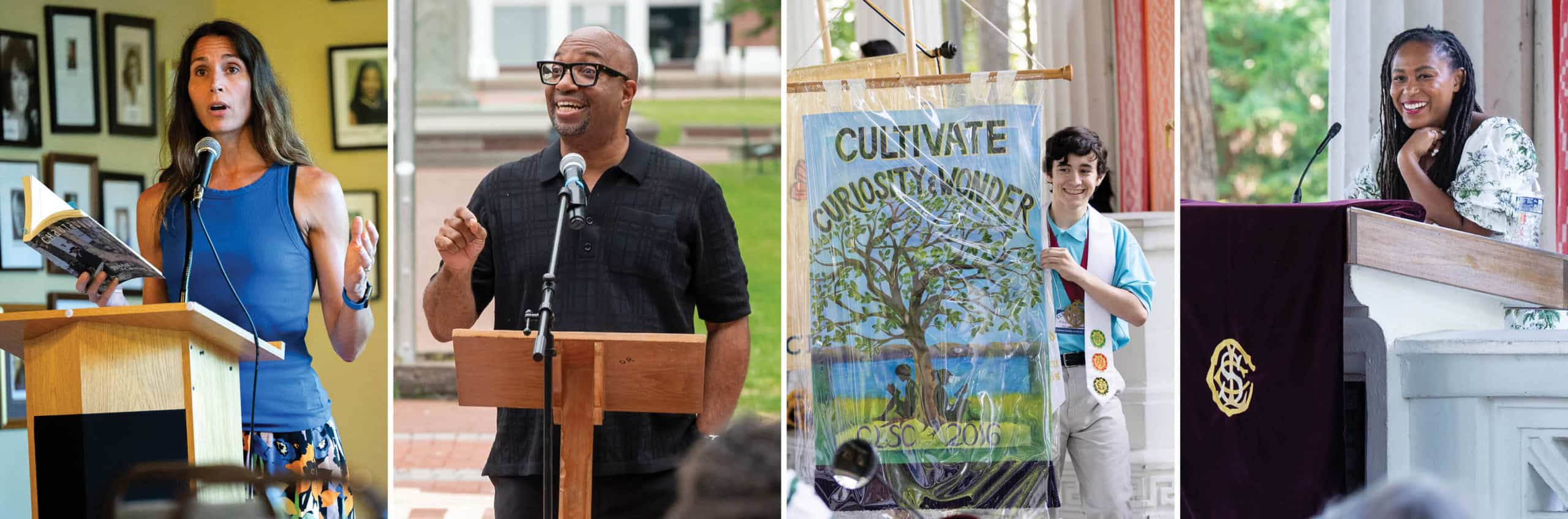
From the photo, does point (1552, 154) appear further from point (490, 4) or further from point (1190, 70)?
point (490, 4)

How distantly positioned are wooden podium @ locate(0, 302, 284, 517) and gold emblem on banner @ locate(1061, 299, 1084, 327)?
1.99 metres

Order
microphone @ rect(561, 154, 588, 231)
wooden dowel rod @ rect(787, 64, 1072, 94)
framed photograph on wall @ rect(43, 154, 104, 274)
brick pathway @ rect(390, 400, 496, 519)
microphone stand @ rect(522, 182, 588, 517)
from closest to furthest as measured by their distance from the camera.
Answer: microphone stand @ rect(522, 182, 588, 517), microphone @ rect(561, 154, 588, 231), wooden dowel rod @ rect(787, 64, 1072, 94), brick pathway @ rect(390, 400, 496, 519), framed photograph on wall @ rect(43, 154, 104, 274)

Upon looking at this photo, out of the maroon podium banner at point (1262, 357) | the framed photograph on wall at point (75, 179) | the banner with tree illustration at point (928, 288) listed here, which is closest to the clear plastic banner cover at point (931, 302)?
the banner with tree illustration at point (928, 288)

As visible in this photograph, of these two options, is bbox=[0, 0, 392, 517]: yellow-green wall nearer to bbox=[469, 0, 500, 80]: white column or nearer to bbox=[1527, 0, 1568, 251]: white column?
bbox=[469, 0, 500, 80]: white column

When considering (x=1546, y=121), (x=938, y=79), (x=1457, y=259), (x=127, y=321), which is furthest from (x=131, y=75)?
(x=1546, y=121)

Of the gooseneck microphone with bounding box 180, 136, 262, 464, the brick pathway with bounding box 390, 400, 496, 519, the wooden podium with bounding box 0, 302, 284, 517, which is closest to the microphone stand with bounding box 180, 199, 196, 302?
the gooseneck microphone with bounding box 180, 136, 262, 464

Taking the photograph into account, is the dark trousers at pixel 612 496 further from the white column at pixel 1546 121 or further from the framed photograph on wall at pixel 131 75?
the white column at pixel 1546 121

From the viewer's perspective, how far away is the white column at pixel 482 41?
3.68 meters

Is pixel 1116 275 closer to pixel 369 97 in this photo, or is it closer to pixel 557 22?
pixel 557 22

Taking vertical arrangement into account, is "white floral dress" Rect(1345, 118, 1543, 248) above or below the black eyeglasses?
below

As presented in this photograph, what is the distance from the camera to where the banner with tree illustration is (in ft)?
10.4

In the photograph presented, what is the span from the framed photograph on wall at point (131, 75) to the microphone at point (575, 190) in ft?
5.05

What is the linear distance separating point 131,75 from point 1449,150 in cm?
366

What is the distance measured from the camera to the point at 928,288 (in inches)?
126
